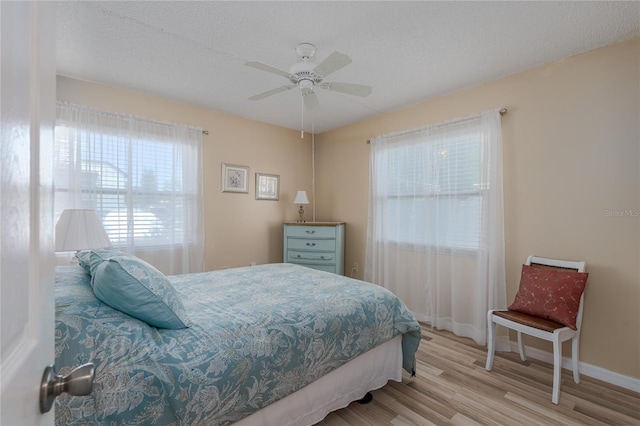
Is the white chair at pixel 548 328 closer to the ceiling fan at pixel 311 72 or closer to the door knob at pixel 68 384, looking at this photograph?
the ceiling fan at pixel 311 72

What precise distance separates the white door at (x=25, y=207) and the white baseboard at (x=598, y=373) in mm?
3316

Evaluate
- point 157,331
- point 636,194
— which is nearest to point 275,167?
point 157,331

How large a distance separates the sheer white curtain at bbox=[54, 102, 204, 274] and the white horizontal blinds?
95.4 inches

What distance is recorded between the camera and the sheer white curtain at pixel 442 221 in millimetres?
2885

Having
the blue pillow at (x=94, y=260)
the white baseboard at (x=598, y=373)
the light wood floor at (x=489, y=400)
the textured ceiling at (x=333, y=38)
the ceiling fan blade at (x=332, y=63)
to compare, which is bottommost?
the light wood floor at (x=489, y=400)

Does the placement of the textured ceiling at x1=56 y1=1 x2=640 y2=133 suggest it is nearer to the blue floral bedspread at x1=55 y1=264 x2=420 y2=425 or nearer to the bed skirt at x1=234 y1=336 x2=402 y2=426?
the blue floral bedspread at x1=55 y1=264 x2=420 y2=425

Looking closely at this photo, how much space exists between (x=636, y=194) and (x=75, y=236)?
13.5 feet

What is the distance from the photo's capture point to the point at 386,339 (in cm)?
202

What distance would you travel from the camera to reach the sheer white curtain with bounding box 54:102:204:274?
2830 mm

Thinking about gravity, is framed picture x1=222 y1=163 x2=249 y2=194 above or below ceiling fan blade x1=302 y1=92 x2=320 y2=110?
below

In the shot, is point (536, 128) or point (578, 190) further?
point (536, 128)

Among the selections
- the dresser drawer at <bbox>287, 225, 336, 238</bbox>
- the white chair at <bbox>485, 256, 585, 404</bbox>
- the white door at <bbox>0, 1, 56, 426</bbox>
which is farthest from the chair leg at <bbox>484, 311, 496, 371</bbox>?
the white door at <bbox>0, 1, 56, 426</bbox>

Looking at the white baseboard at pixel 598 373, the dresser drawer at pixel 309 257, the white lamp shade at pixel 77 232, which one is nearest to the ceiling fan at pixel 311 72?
the white lamp shade at pixel 77 232

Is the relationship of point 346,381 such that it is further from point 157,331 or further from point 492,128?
point 492,128
